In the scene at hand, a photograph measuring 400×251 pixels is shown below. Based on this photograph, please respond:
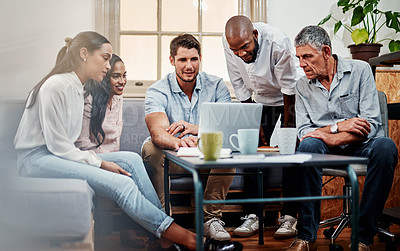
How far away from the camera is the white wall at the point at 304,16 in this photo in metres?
3.21

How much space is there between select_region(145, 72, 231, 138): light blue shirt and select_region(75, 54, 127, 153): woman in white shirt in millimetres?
189

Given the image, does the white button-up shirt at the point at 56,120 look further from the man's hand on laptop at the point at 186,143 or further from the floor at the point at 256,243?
the floor at the point at 256,243

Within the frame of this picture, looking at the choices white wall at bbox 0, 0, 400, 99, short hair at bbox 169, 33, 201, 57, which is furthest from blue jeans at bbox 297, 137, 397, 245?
white wall at bbox 0, 0, 400, 99

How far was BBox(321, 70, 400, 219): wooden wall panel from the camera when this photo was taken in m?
2.70

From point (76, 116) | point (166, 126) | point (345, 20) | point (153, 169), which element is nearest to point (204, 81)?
point (166, 126)

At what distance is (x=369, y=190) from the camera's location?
1906 millimetres

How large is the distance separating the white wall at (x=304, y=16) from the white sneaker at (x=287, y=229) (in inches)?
56.5

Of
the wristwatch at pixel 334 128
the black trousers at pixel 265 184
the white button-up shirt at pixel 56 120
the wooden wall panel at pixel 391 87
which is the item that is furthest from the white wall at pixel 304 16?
the white button-up shirt at pixel 56 120

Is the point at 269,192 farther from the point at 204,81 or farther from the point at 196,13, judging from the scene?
the point at 196,13

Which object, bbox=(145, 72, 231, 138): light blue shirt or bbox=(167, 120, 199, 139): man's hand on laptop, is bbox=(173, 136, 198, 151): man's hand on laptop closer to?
bbox=(167, 120, 199, 139): man's hand on laptop

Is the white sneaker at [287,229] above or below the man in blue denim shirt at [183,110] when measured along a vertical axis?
below

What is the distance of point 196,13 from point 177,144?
1.53 meters

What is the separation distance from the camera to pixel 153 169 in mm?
2223

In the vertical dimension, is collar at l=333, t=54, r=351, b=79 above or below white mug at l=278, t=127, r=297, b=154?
above
